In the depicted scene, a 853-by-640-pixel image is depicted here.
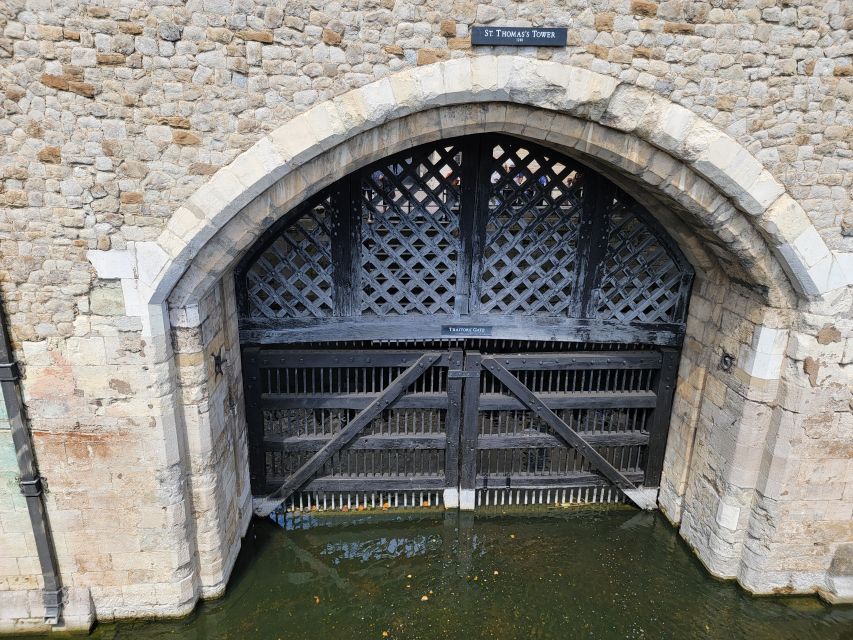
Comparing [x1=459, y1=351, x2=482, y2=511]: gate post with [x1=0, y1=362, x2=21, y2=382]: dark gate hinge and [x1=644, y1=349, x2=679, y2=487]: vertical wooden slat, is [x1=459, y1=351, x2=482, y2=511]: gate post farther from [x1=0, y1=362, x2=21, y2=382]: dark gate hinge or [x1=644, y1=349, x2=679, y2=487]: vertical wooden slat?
[x1=0, y1=362, x2=21, y2=382]: dark gate hinge

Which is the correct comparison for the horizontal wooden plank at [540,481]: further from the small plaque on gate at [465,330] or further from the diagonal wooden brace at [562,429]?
the small plaque on gate at [465,330]

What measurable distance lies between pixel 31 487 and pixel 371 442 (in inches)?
114

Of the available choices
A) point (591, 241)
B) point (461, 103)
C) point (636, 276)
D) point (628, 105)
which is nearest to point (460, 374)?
point (591, 241)

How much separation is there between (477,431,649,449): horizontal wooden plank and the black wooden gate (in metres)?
0.01

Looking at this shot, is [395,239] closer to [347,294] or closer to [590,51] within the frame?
[347,294]

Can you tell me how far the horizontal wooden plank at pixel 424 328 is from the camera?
5496 mm

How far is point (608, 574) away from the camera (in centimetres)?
550

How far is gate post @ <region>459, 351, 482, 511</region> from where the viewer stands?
19.3 feet

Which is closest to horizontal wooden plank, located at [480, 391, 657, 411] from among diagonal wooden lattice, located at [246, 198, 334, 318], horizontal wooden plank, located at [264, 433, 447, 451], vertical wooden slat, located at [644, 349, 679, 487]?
vertical wooden slat, located at [644, 349, 679, 487]

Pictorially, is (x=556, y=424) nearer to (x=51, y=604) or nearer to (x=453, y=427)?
(x=453, y=427)

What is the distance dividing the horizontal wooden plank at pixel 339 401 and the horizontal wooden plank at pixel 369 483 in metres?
0.83

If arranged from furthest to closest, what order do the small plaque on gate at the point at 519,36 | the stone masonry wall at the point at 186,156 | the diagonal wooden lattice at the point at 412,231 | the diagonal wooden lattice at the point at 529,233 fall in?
the diagonal wooden lattice at the point at 529,233 → the diagonal wooden lattice at the point at 412,231 → the small plaque on gate at the point at 519,36 → the stone masonry wall at the point at 186,156

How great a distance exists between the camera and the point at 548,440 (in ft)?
20.5

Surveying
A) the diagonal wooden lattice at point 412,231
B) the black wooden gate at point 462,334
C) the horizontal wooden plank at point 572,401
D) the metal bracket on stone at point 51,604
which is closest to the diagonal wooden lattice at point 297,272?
the black wooden gate at point 462,334
